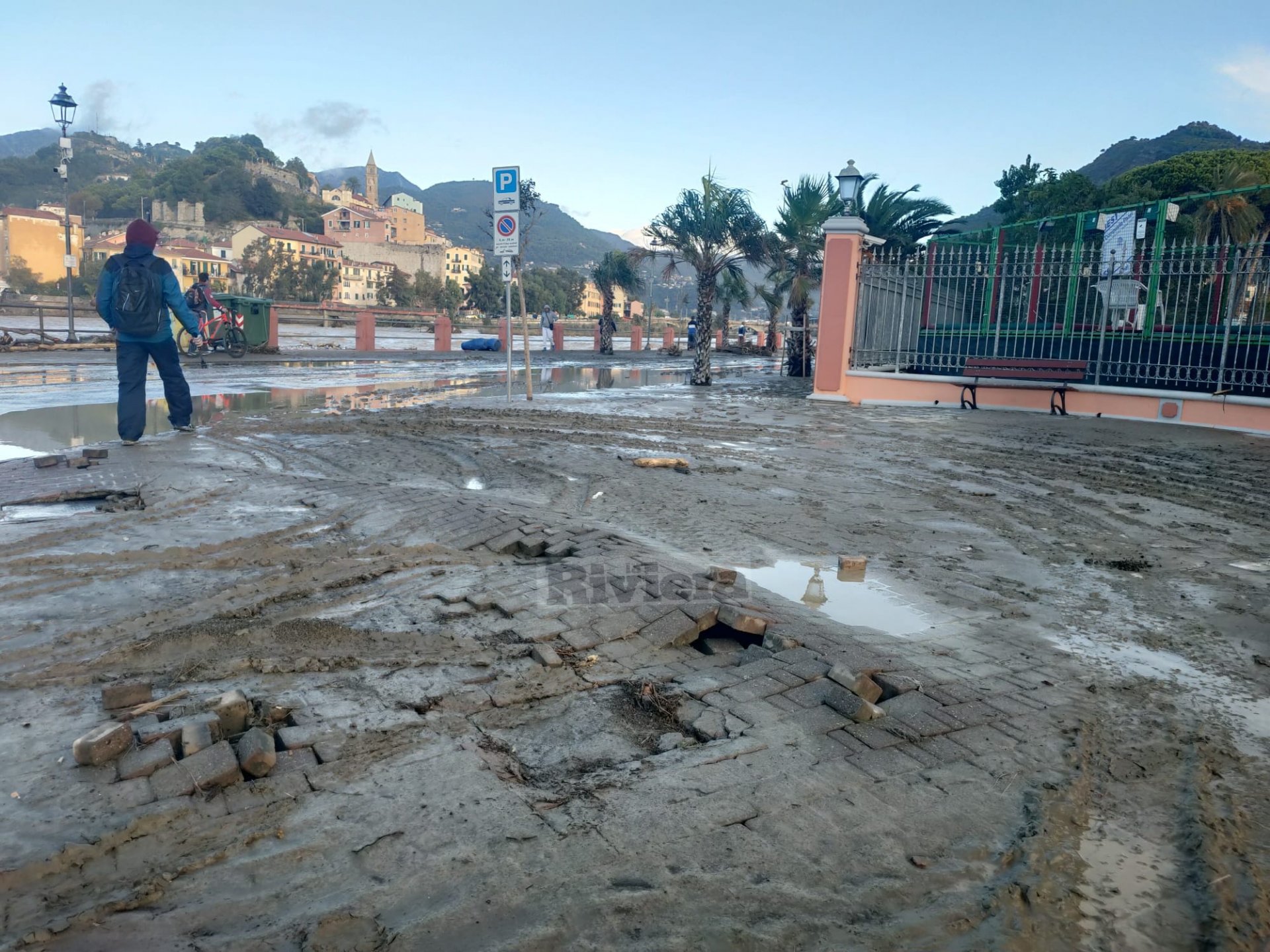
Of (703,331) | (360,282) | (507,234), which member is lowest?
(703,331)

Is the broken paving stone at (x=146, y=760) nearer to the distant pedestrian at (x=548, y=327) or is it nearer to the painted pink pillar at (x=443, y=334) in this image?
the painted pink pillar at (x=443, y=334)

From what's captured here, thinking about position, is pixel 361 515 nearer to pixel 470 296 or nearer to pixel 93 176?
pixel 470 296

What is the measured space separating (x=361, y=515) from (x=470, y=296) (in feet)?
266

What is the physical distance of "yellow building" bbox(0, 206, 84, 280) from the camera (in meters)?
93.1

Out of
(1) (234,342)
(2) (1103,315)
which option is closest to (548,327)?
(1) (234,342)

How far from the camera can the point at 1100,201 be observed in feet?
92.4

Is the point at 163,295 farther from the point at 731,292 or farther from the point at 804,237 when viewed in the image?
the point at 731,292

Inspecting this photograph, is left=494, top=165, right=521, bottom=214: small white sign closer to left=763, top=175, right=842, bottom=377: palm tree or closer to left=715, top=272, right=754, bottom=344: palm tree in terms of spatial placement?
left=763, top=175, right=842, bottom=377: palm tree

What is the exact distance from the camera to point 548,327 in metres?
35.8

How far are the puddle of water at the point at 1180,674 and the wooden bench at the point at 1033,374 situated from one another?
41.1 ft

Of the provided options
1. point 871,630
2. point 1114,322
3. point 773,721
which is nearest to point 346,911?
point 773,721

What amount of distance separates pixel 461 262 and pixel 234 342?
421 ft

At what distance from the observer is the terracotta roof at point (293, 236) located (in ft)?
341

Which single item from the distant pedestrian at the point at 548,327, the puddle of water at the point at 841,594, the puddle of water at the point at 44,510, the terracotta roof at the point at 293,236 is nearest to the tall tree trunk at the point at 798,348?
the distant pedestrian at the point at 548,327
